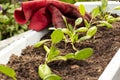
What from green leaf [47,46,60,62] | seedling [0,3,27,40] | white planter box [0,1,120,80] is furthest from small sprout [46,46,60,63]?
seedling [0,3,27,40]

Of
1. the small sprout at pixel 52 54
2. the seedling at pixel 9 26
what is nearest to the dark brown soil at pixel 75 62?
the small sprout at pixel 52 54

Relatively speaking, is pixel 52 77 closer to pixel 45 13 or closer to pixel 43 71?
pixel 43 71

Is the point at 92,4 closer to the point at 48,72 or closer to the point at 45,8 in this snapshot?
the point at 45,8

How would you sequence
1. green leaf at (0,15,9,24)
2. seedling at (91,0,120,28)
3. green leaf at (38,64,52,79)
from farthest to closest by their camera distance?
green leaf at (0,15,9,24) → seedling at (91,0,120,28) → green leaf at (38,64,52,79)

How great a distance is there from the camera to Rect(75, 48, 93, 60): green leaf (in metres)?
1.20

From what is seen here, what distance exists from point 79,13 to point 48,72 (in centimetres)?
63

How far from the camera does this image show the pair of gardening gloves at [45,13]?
5.48 ft

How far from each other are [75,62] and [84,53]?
0.06 metres

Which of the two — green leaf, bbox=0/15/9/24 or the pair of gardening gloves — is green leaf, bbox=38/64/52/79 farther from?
green leaf, bbox=0/15/9/24

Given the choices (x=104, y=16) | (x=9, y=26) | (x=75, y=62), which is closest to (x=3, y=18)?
(x=9, y=26)

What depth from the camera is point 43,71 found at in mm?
1138

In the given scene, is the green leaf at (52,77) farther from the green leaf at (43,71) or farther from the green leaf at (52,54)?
the green leaf at (52,54)

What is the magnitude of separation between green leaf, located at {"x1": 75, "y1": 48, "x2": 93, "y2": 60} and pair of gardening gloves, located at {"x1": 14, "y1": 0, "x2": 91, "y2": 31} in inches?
16.8

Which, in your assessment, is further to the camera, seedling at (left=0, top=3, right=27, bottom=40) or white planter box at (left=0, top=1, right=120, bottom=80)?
seedling at (left=0, top=3, right=27, bottom=40)
